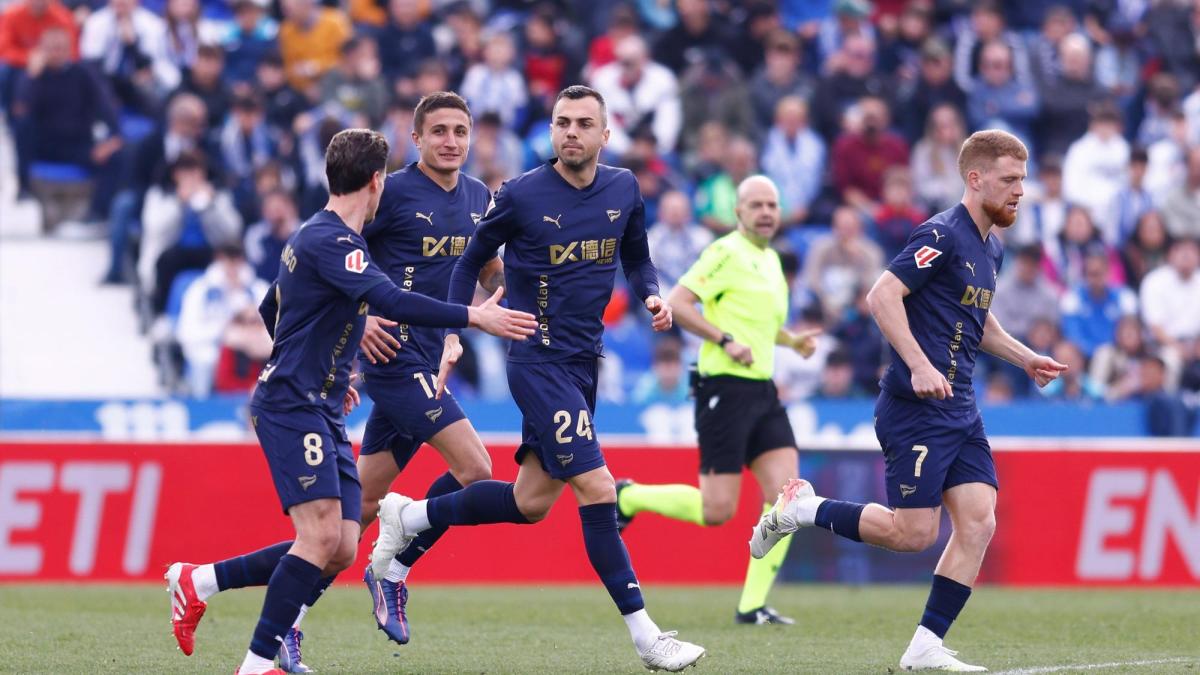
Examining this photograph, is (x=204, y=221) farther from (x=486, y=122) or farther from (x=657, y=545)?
(x=657, y=545)

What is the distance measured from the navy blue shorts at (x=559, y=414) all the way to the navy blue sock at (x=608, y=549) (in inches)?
8.3

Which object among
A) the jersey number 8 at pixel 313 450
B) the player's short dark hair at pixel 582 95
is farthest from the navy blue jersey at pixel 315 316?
the player's short dark hair at pixel 582 95

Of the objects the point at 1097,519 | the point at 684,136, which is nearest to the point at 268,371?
the point at 1097,519

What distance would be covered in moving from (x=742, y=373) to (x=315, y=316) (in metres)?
4.36

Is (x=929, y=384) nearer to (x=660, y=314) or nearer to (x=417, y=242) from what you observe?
(x=660, y=314)

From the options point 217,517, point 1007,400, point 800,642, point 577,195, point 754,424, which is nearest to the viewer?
point 577,195

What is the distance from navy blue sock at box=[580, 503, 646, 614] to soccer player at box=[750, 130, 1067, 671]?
1.15 metres

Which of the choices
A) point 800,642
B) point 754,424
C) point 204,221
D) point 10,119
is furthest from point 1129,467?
point 10,119

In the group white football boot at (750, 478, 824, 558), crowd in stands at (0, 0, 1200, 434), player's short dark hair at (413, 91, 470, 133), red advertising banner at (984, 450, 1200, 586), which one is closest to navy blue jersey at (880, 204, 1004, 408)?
white football boot at (750, 478, 824, 558)

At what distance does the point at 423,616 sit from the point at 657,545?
10.7 ft

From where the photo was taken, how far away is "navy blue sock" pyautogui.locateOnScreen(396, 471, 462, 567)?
9625mm

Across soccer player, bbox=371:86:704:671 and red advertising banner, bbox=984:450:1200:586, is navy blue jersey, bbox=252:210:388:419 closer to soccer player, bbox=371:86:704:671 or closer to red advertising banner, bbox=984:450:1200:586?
soccer player, bbox=371:86:704:671

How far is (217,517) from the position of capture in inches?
559

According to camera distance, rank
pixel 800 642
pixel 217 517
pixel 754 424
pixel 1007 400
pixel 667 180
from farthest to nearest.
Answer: pixel 667 180
pixel 1007 400
pixel 217 517
pixel 754 424
pixel 800 642
